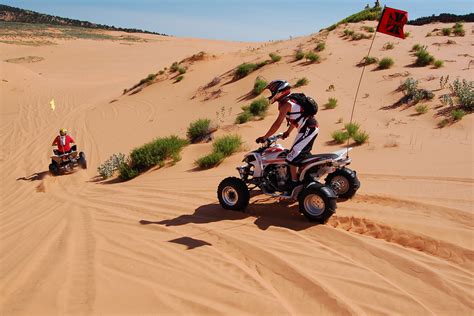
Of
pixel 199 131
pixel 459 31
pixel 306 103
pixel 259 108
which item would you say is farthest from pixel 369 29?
pixel 306 103

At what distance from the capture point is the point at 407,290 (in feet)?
13.2

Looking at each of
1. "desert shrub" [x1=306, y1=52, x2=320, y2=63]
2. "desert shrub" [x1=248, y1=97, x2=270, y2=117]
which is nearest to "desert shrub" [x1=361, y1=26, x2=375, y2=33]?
"desert shrub" [x1=306, y1=52, x2=320, y2=63]

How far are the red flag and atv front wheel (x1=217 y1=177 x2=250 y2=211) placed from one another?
3650mm

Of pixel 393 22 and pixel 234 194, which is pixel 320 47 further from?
pixel 234 194

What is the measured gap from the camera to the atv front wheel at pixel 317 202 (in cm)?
557

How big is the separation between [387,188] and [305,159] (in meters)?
2.00

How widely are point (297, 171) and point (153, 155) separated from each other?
17.3 ft

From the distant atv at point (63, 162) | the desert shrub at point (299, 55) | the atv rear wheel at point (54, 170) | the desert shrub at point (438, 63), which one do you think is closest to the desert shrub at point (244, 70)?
the desert shrub at point (299, 55)

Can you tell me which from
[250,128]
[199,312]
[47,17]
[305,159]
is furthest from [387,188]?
[47,17]

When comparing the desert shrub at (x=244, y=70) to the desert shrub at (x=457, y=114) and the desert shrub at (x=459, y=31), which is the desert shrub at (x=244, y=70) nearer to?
the desert shrub at (x=459, y=31)

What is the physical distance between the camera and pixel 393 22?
7211 millimetres

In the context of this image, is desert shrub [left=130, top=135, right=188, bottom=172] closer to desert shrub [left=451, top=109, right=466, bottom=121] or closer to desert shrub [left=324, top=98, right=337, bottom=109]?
desert shrub [left=324, top=98, right=337, bottom=109]

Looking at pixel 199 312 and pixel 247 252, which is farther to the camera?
pixel 247 252

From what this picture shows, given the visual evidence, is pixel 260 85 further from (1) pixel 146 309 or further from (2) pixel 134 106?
(1) pixel 146 309
